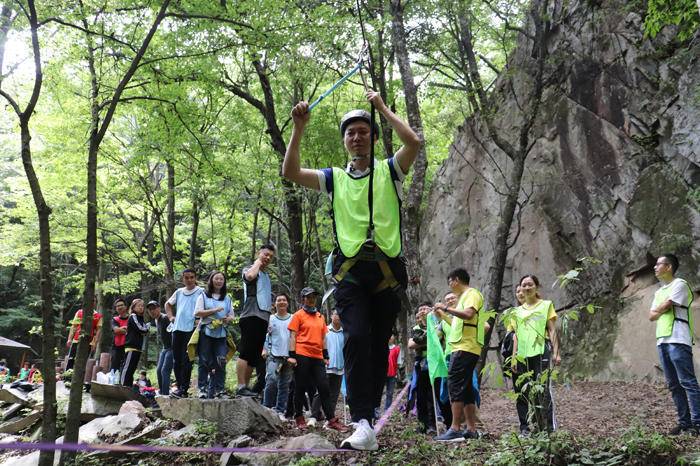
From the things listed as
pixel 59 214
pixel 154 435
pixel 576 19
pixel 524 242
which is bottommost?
pixel 154 435

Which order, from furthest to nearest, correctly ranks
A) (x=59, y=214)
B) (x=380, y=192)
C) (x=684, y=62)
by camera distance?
1. (x=59, y=214)
2. (x=684, y=62)
3. (x=380, y=192)

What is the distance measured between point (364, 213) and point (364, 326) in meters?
0.79

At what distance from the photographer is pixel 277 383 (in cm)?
945

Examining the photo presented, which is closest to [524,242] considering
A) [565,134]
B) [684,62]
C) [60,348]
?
[565,134]

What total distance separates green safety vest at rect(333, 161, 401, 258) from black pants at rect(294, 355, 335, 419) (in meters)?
4.45

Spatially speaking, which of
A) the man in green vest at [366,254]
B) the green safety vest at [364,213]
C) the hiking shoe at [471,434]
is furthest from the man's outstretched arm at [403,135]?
the hiking shoe at [471,434]

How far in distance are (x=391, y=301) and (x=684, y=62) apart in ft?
41.6

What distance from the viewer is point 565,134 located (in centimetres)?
1605

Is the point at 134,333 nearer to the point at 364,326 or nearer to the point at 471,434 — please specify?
the point at 471,434

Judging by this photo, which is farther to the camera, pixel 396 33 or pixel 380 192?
pixel 396 33

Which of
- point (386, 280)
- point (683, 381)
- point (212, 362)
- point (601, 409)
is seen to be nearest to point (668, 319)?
point (683, 381)

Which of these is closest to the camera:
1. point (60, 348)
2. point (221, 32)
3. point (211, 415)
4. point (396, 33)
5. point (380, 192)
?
point (380, 192)

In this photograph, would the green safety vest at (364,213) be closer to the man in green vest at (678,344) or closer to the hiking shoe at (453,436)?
the hiking shoe at (453,436)

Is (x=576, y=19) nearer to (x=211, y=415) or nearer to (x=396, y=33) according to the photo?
(x=396, y=33)
